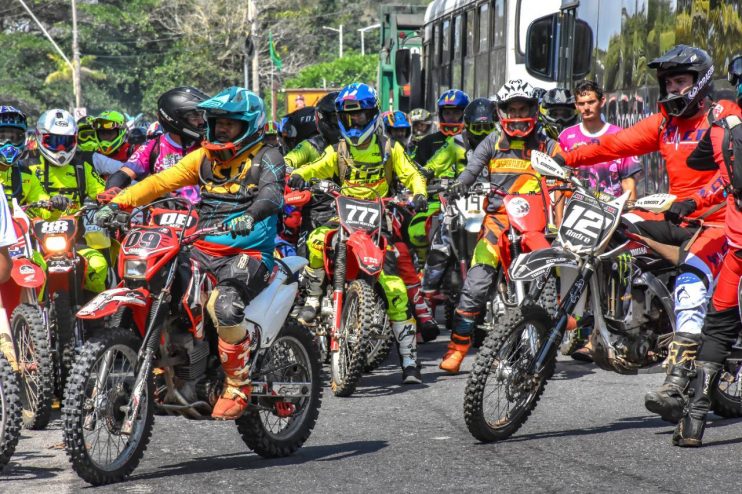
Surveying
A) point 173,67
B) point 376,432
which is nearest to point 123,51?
point 173,67

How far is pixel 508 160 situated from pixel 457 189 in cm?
83

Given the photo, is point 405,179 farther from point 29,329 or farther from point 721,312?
point 721,312

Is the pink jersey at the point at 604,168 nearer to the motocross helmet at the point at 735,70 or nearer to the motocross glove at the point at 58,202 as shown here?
the motocross helmet at the point at 735,70

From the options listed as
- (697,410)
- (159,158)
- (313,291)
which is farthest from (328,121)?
(697,410)

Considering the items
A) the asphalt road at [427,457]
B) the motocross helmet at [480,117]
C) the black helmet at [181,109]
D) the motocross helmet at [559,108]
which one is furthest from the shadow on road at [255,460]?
the motocross helmet at [559,108]

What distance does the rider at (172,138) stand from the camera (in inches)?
374

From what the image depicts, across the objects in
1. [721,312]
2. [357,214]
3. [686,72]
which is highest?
[686,72]

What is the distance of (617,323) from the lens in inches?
300

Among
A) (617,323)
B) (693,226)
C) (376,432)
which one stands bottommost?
(376,432)

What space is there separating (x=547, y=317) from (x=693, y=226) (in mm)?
1138

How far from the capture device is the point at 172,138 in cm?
1016

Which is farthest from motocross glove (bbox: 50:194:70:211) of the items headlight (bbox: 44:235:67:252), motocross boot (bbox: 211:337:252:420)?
motocross boot (bbox: 211:337:252:420)

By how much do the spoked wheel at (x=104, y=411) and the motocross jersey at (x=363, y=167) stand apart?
3.99 m

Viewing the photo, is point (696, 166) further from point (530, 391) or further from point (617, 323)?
point (530, 391)
